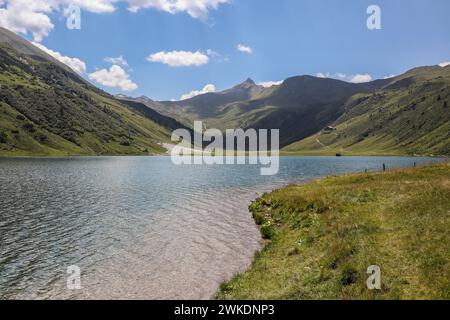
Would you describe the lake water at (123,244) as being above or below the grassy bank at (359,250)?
below

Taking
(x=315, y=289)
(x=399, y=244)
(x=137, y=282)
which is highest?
(x=399, y=244)

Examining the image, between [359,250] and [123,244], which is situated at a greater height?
[359,250]

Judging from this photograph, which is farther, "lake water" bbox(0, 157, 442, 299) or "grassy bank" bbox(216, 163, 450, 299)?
"lake water" bbox(0, 157, 442, 299)

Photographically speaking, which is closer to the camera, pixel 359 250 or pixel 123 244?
pixel 359 250

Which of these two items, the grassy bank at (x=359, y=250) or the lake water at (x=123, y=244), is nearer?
the grassy bank at (x=359, y=250)

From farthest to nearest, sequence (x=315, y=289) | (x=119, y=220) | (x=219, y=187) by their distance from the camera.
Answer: (x=219, y=187) → (x=119, y=220) → (x=315, y=289)

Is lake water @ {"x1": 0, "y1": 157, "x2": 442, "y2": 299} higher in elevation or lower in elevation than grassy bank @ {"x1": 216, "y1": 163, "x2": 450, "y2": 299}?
lower

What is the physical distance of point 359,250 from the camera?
846 inches

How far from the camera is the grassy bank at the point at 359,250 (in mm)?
16922

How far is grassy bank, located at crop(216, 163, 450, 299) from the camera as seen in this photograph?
16.9 m
